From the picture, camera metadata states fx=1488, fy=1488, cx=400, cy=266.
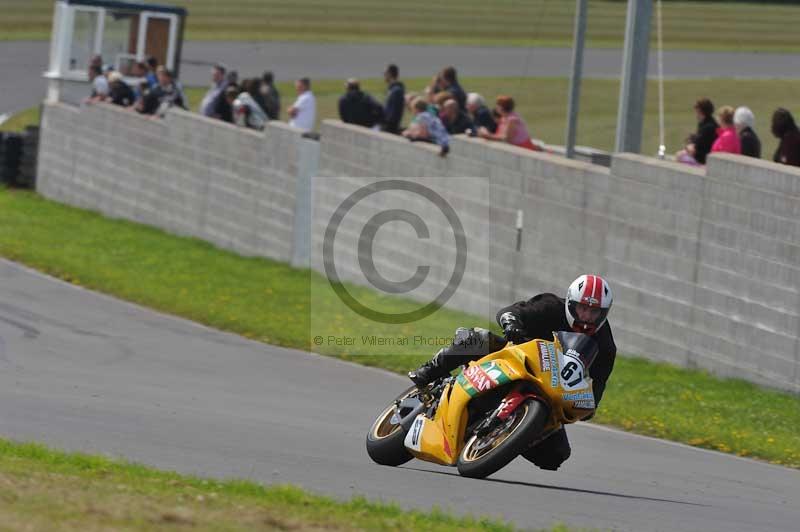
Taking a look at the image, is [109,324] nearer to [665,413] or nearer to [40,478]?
[665,413]

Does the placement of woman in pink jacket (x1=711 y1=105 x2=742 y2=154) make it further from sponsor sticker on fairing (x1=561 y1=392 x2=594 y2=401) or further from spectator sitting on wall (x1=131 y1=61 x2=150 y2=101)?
spectator sitting on wall (x1=131 y1=61 x2=150 y2=101)

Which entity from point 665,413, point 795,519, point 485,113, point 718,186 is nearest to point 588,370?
point 795,519

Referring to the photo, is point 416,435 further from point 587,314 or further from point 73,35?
point 73,35

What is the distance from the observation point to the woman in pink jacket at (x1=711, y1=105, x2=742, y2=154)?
51.5ft

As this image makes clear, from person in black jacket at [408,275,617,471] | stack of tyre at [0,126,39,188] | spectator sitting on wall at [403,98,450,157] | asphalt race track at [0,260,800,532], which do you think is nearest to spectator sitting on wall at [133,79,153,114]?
stack of tyre at [0,126,39,188]

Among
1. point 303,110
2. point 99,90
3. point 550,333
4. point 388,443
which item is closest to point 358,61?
point 99,90

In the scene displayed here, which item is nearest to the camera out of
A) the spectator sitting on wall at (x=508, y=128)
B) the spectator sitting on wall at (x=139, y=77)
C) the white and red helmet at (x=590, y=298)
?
the white and red helmet at (x=590, y=298)

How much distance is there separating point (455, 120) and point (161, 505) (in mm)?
13057

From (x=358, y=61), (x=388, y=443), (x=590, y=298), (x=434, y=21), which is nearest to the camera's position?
(x=590, y=298)

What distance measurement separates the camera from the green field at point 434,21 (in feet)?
136

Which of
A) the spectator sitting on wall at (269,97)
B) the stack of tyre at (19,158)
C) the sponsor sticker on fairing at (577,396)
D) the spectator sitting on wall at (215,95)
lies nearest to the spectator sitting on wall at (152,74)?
the spectator sitting on wall at (215,95)

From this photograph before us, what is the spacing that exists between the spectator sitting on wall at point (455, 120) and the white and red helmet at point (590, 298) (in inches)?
410

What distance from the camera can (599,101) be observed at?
31000mm

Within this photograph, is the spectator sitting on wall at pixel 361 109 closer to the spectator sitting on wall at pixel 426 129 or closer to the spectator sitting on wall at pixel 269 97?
the spectator sitting on wall at pixel 426 129
